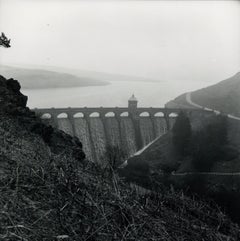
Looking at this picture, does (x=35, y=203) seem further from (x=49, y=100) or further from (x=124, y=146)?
(x=49, y=100)

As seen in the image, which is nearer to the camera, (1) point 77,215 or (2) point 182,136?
(1) point 77,215

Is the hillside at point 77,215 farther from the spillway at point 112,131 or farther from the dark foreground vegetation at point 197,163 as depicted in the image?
the spillway at point 112,131

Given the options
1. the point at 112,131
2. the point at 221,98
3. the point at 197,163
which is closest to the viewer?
the point at 197,163

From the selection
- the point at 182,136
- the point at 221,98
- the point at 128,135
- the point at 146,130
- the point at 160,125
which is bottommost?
the point at 182,136

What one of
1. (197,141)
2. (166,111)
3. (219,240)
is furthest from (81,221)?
(166,111)

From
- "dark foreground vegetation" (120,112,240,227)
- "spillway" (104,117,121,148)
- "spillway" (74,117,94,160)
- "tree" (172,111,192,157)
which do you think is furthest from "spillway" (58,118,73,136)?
"tree" (172,111,192,157)

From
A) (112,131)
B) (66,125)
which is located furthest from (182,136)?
(66,125)

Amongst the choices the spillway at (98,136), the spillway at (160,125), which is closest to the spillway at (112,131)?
the spillway at (98,136)

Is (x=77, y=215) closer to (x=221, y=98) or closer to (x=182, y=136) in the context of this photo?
(x=182, y=136)
